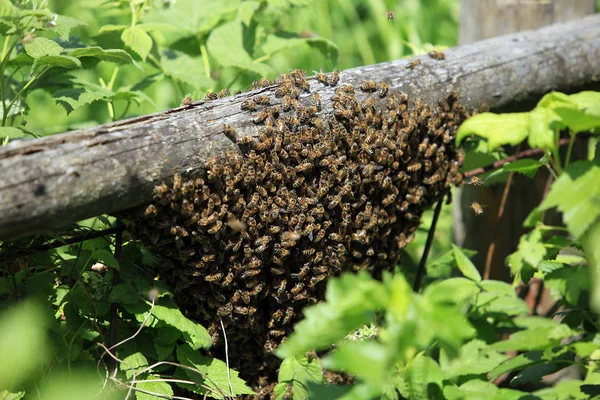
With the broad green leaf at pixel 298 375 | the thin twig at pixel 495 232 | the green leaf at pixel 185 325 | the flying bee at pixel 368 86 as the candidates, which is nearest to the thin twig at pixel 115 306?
the green leaf at pixel 185 325

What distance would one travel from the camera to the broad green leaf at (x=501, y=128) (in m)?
2.06

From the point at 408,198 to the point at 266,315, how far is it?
0.75 meters

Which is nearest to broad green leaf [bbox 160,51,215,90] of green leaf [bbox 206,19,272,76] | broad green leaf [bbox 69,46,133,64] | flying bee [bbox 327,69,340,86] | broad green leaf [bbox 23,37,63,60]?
green leaf [bbox 206,19,272,76]

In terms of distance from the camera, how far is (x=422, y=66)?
9.02 feet

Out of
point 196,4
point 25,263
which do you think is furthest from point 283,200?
point 196,4

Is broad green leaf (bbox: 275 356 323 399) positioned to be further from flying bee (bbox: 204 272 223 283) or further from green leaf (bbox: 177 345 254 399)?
flying bee (bbox: 204 272 223 283)

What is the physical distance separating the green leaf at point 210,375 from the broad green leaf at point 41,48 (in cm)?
108

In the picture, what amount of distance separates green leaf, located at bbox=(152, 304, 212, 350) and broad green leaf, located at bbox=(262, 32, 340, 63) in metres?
1.64

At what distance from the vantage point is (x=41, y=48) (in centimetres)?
215

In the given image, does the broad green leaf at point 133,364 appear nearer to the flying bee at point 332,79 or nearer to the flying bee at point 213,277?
the flying bee at point 213,277

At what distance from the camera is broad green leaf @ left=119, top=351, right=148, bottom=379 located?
208 centimetres

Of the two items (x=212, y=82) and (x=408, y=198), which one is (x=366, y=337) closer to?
(x=408, y=198)

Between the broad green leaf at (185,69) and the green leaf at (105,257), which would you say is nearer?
the green leaf at (105,257)

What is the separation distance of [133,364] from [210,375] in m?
0.26
